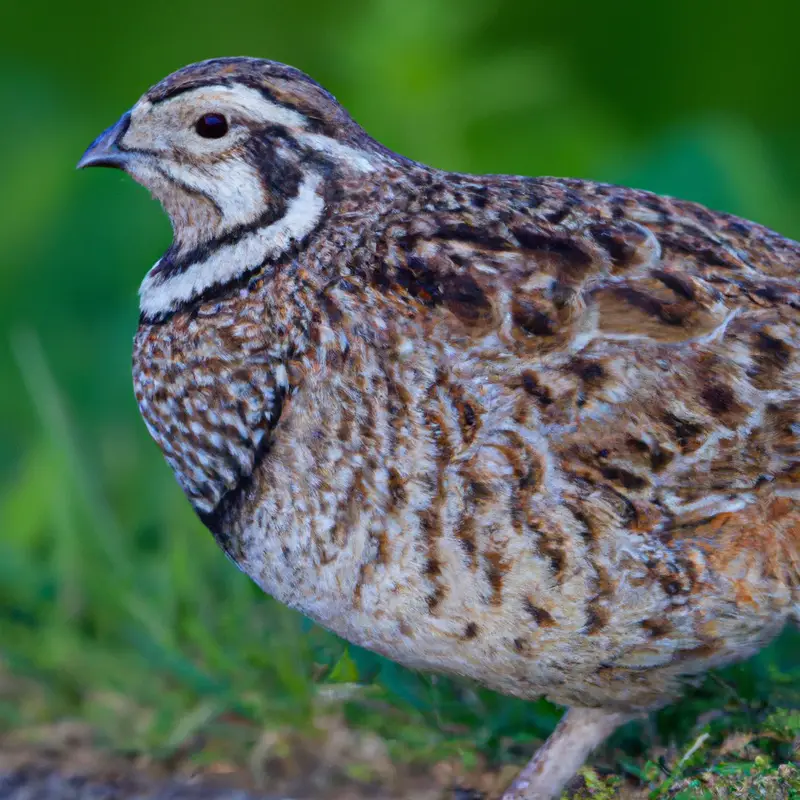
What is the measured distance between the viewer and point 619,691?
3320 millimetres

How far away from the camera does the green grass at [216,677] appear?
141 inches

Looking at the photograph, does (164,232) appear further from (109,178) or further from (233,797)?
(233,797)

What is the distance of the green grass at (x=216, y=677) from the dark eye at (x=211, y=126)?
1.45 m

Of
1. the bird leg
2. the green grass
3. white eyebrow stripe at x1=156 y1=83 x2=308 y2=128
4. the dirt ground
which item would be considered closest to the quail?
white eyebrow stripe at x1=156 y1=83 x2=308 y2=128

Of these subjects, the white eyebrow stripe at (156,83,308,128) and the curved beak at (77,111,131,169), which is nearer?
the white eyebrow stripe at (156,83,308,128)

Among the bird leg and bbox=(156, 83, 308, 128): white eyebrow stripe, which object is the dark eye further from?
the bird leg

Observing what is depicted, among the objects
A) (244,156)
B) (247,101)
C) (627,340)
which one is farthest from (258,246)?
(627,340)

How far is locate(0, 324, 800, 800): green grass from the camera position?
11.8 feet

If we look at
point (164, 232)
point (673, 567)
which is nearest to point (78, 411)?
point (164, 232)

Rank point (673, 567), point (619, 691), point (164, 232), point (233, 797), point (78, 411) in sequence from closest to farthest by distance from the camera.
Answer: point (673, 567), point (619, 691), point (233, 797), point (78, 411), point (164, 232)

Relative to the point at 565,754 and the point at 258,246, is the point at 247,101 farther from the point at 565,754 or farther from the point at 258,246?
the point at 565,754

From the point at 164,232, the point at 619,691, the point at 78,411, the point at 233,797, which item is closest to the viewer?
the point at 619,691

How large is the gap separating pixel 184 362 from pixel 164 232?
3.62 m

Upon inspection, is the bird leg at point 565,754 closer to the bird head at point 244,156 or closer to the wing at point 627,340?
the wing at point 627,340
